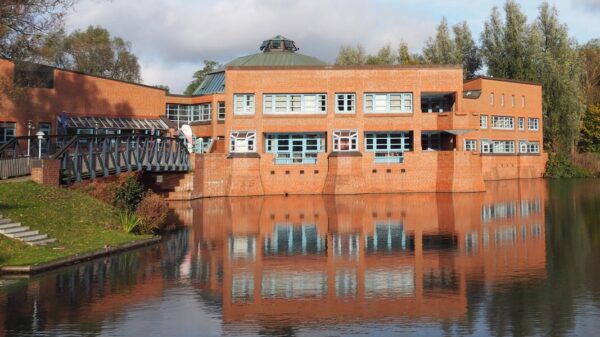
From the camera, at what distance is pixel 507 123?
68000 mm

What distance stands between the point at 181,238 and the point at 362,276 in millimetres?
10115

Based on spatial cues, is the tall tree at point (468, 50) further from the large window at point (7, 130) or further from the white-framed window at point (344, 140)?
the large window at point (7, 130)

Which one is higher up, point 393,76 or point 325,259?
point 393,76

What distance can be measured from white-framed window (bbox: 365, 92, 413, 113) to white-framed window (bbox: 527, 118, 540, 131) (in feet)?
81.1

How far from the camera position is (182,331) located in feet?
40.4

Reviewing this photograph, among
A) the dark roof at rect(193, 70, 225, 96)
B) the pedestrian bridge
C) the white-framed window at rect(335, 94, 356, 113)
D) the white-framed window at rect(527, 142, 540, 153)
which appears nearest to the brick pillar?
the pedestrian bridge

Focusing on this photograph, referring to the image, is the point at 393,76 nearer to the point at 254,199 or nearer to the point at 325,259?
the point at 254,199

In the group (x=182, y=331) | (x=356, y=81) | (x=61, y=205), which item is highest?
(x=356, y=81)

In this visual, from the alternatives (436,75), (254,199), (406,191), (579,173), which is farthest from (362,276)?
(579,173)

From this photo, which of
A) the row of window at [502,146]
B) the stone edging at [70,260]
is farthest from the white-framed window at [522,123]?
the stone edging at [70,260]

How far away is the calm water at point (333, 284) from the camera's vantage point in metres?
12.7

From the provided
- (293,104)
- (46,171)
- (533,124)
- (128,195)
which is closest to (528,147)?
(533,124)

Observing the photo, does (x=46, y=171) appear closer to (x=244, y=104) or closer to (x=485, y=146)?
(x=244, y=104)

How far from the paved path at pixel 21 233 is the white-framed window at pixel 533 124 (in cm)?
5882
